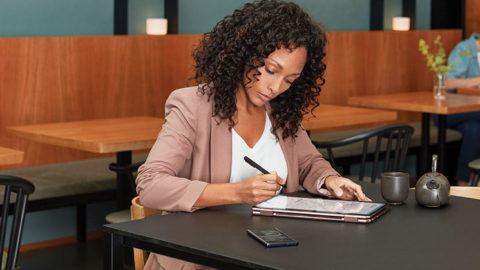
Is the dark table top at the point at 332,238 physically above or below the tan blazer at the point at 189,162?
below

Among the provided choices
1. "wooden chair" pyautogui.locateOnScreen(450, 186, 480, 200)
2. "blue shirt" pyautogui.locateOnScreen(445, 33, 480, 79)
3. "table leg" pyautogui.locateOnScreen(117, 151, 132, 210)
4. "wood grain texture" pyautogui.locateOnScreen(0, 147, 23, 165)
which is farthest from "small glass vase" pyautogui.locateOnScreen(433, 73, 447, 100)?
"wood grain texture" pyautogui.locateOnScreen(0, 147, 23, 165)

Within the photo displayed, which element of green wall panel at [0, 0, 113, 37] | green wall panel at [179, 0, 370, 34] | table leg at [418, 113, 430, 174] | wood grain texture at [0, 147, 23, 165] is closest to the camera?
wood grain texture at [0, 147, 23, 165]

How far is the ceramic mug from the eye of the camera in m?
2.03

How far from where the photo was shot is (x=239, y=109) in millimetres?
2293

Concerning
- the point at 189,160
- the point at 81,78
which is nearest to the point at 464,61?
the point at 81,78

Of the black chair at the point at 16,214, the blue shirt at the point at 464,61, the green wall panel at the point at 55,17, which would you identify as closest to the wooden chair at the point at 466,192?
the black chair at the point at 16,214

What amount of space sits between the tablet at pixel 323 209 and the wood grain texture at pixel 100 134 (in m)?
1.54

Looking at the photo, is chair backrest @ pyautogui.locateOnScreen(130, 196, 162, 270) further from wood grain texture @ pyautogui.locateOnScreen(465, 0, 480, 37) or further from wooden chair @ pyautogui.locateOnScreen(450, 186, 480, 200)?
wood grain texture @ pyautogui.locateOnScreen(465, 0, 480, 37)

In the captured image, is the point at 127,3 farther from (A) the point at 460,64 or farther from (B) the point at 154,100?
(A) the point at 460,64

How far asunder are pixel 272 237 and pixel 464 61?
4708 millimetres

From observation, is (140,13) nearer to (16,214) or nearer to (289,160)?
(16,214)

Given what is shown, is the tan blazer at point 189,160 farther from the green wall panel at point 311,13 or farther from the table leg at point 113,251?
the green wall panel at point 311,13

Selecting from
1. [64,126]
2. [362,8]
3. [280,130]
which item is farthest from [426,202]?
[362,8]

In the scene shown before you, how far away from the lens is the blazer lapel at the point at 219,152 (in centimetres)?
217
